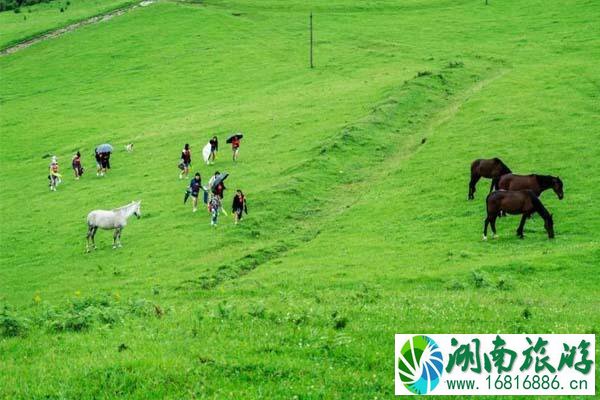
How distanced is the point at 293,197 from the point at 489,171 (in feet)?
34.4

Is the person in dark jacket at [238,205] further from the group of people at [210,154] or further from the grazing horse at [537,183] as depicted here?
the grazing horse at [537,183]

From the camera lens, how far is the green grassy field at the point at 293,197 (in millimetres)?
15438

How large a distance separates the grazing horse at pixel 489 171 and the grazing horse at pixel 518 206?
554cm

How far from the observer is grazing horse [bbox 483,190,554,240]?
30141mm

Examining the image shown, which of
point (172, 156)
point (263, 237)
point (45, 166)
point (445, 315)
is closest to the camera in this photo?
point (445, 315)

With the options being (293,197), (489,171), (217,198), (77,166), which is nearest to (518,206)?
(489,171)

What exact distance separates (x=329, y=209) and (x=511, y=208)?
1120cm

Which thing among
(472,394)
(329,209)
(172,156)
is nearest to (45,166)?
(172,156)

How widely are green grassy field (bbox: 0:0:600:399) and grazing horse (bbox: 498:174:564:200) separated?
3.73 feet

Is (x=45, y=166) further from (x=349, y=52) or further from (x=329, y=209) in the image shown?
(x=349, y=52)

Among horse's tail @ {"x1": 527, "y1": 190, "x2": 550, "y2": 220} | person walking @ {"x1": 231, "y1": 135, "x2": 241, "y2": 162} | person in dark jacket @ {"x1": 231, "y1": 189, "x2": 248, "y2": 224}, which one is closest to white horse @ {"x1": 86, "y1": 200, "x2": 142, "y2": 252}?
person in dark jacket @ {"x1": 231, "y1": 189, "x2": 248, "y2": 224}

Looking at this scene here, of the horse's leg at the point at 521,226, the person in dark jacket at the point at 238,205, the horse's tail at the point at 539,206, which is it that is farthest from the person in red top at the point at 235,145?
the horse's tail at the point at 539,206

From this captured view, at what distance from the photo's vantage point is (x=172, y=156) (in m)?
53.8

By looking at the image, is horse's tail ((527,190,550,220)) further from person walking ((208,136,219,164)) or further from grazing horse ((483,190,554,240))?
person walking ((208,136,219,164))
